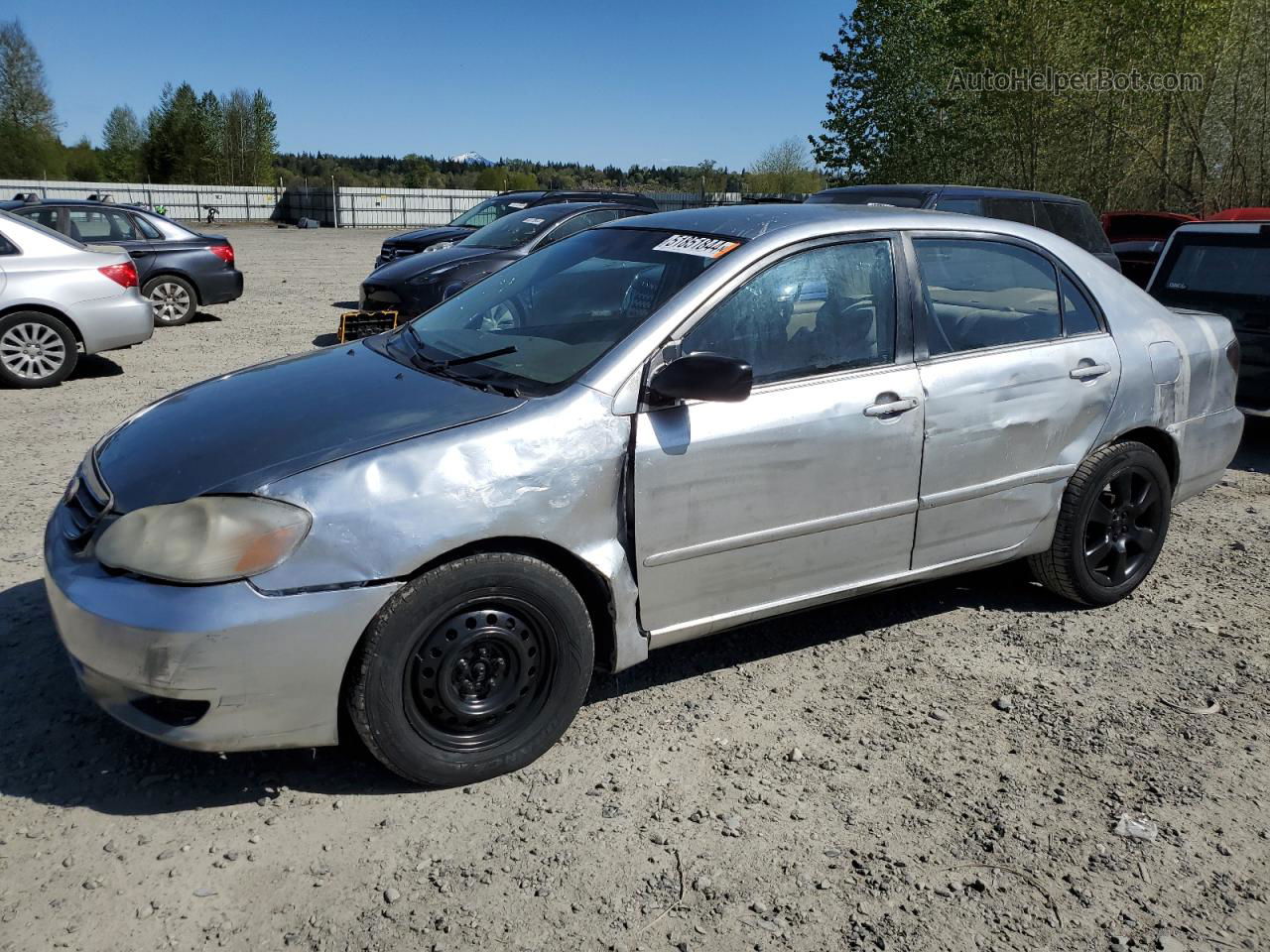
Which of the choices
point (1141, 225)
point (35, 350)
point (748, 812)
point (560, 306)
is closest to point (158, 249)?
point (35, 350)

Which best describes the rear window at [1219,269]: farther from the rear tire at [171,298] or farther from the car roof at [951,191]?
the rear tire at [171,298]

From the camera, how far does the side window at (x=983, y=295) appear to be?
13.1ft

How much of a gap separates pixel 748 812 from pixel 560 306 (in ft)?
6.39

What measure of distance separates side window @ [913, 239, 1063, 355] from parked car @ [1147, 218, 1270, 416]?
10.9 feet

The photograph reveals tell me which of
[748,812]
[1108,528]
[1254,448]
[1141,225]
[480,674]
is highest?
[1141,225]

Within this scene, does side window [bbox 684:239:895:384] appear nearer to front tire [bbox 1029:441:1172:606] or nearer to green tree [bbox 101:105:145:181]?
front tire [bbox 1029:441:1172:606]

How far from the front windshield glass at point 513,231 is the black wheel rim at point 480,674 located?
361 inches

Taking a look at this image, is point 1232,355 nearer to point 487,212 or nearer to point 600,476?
point 600,476

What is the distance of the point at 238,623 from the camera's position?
2736mm

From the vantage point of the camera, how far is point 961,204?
9477 mm

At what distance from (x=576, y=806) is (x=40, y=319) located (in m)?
8.18

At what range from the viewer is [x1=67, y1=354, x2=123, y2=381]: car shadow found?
392 inches

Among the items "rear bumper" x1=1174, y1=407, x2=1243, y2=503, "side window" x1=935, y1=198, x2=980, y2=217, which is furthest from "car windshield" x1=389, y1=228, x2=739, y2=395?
"side window" x1=935, y1=198, x2=980, y2=217

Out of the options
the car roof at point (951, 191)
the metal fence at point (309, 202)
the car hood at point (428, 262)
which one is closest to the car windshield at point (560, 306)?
the car roof at point (951, 191)
